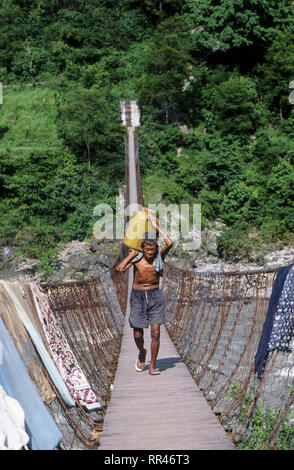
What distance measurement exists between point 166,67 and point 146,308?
45.4 feet

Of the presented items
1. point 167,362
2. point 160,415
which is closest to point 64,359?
point 160,415

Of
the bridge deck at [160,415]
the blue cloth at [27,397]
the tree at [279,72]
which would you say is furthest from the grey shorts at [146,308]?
the tree at [279,72]

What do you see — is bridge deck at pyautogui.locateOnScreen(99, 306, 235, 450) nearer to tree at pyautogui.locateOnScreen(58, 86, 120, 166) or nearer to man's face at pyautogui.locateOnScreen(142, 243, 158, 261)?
man's face at pyautogui.locateOnScreen(142, 243, 158, 261)

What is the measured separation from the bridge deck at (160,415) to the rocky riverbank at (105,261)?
8.56 meters

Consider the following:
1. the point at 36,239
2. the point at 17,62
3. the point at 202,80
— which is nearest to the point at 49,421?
the point at 36,239

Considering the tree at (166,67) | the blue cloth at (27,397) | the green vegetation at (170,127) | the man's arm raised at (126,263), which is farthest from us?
the tree at (166,67)

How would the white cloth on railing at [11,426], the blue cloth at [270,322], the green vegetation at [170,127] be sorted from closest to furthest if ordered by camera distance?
1. the white cloth on railing at [11,426]
2. the blue cloth at [270,322]
3. the green vegetation at [170,127]

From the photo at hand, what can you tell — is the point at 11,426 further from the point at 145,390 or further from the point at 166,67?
the point at 166,67

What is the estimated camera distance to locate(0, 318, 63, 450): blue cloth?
1777mm

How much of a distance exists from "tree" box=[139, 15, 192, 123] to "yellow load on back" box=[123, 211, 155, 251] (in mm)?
13460

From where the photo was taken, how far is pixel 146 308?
9.79ft

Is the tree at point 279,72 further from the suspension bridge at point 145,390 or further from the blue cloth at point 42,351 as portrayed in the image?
A: the blue cloth at point 42,351

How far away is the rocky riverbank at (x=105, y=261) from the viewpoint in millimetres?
11992

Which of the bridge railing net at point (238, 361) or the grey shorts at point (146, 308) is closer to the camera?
the bridge railing net at point (238, 361)
